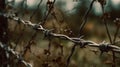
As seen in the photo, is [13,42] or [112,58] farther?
[13,42]

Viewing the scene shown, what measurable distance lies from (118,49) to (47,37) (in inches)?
23.2

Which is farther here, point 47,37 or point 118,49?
point 47,37

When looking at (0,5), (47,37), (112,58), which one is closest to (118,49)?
(112,58)

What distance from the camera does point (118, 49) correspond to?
140 centimetres

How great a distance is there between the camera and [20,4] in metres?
2.87

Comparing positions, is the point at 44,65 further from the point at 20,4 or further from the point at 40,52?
the point at 20,4

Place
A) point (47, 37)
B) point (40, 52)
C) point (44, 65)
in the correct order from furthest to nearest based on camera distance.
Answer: point (40, 52) < point (44, 65) < point (47, 37)

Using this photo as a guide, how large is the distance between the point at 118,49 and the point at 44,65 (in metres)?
0.88

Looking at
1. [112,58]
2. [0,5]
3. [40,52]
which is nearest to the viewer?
[112,58]

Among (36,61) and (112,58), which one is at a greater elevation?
(112,58)

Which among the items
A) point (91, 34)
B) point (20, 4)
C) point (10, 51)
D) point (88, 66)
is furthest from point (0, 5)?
point (91, 34)

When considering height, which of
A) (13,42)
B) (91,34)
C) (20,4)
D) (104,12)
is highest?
(104,12)

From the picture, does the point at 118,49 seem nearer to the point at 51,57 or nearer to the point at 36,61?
the point at 51,57

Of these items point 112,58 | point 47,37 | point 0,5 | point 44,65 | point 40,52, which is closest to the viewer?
point 112,58
